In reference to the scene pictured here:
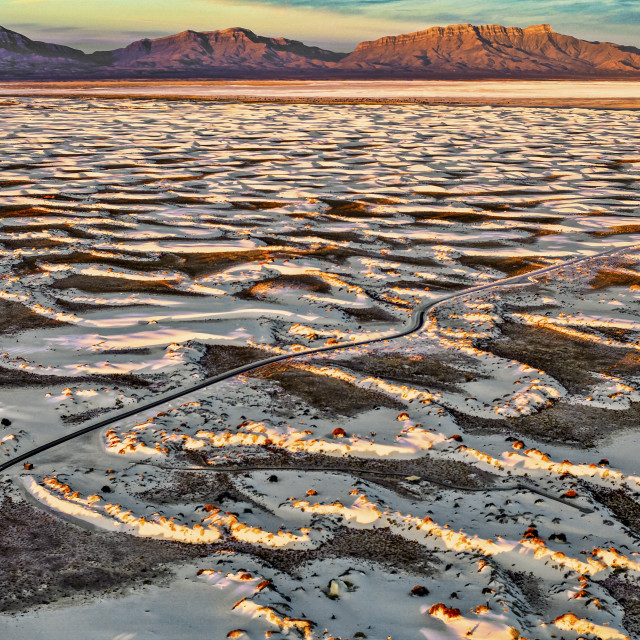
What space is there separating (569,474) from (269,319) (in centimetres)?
220

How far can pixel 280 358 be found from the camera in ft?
12.7

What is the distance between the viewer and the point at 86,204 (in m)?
8.03

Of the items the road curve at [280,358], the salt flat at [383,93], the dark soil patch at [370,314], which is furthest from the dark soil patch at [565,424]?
the salt flat at [383,93]

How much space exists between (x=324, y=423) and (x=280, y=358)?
2.58 ft

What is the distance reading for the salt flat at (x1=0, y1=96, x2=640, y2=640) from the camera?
2.10 metres

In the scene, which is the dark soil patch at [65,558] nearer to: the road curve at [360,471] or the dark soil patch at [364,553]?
the dark soil patch at [364,553]

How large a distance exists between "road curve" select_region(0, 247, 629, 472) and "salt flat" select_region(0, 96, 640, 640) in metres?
0.05

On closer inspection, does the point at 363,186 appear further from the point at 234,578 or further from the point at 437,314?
the point at 234,578

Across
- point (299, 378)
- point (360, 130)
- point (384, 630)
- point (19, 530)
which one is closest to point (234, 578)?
point (384, 630)

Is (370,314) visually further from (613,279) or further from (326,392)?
(613,279)

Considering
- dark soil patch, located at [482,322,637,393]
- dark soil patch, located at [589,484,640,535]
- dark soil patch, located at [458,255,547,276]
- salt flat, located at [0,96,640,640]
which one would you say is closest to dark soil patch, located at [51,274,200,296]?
salt flat, located at [0,96,640,640]

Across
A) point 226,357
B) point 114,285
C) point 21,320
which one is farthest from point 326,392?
point 114,285

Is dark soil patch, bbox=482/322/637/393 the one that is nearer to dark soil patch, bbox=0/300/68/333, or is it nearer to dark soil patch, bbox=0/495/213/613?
dark soil patch, bbox=0/495/213/613

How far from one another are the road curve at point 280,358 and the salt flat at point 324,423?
0.17 ft
